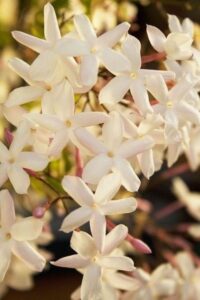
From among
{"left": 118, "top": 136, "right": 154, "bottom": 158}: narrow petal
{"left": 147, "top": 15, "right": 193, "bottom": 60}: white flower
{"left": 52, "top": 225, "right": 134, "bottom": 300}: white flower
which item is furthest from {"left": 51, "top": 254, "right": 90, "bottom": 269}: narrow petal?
{"left": 147, "top": 15, "right": 193, "bottom": 60}: white flower

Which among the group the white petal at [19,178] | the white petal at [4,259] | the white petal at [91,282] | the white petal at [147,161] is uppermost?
the white petal at [19,178]

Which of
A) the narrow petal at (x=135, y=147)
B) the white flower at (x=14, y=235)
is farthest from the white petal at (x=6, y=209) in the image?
the narrow petal at (x=135, y=147)

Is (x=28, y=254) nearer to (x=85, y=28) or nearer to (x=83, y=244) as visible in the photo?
(x=83, y=244)

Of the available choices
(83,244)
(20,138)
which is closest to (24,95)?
(20,138)

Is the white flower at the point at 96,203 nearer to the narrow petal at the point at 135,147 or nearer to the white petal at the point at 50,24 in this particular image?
the narrow petal at the point at 135,147

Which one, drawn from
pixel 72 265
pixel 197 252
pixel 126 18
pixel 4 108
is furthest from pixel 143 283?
pixel 197 252

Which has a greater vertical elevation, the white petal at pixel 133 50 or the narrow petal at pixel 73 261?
the white petal at pixel 133 50

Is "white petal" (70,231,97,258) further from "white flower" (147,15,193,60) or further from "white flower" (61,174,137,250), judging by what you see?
"white flower" (147,15,193,60)
